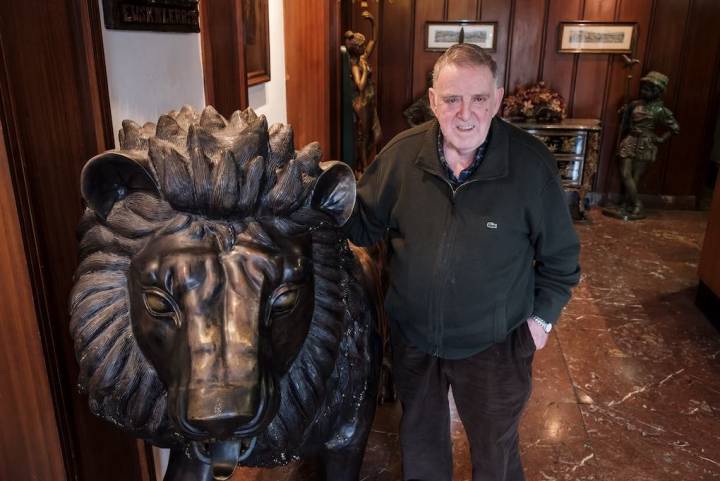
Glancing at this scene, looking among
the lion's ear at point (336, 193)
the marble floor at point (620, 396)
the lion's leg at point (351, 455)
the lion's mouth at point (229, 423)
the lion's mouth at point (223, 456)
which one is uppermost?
the lion's ear at point (336, 193)

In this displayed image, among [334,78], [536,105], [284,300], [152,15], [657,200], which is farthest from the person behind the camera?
[657,200]

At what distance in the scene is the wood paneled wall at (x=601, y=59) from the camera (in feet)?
21.1

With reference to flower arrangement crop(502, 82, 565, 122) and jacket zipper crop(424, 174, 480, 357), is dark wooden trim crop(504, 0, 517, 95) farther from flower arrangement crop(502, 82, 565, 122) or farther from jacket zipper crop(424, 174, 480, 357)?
jacket zipper crop(424, 174, 480, 357)

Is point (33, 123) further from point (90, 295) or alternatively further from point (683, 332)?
point (683, 332)

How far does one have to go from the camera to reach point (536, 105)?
648cm

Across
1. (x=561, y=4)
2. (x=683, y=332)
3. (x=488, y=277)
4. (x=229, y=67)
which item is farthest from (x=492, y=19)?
(x=488, y=277)

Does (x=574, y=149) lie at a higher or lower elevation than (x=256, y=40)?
lower

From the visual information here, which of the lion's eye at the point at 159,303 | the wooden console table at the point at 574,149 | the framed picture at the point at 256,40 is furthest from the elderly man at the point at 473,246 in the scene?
the wooden console table at the point at 574,149

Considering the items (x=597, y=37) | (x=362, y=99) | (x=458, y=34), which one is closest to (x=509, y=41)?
(x=458, y=34)

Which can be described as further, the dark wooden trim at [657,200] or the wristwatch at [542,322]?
the dark wooden trim at [657,200]

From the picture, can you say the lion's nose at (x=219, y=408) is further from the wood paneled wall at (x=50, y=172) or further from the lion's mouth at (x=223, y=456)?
the wood paneled wall at (x=50, y=172)

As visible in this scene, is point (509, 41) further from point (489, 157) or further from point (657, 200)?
point (489, 157)

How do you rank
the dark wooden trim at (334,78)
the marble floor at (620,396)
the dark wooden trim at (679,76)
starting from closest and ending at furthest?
the marble floor at (620,396) < the dark wooden trim at (334,78) < the dark wooden trim at (679,76)

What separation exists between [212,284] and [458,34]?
646 cm
